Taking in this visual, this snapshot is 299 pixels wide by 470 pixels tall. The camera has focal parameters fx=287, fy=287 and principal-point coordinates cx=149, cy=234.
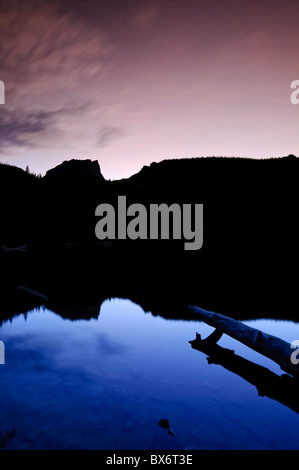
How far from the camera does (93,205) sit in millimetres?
76688

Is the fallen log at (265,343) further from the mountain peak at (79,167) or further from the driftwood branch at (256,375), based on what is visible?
the mountain peak at (79,167)

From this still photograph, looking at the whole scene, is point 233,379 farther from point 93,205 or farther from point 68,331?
point 93,205

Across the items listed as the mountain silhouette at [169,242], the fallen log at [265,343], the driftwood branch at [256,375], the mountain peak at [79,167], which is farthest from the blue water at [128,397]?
the mountain peak at [79,167]

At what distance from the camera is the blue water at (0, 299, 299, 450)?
12.9ft

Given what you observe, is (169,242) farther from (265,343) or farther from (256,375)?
(265,343)

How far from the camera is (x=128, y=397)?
16.4 ft

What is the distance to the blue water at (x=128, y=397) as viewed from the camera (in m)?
3.94

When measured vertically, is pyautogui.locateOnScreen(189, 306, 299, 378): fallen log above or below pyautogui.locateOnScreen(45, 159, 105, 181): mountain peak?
below

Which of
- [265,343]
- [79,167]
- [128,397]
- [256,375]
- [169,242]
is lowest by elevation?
[256,375]

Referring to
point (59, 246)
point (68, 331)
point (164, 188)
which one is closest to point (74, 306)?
point (68, 331)

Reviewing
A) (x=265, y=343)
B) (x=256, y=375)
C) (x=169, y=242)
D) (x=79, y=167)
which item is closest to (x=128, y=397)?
(x=256, y=375)

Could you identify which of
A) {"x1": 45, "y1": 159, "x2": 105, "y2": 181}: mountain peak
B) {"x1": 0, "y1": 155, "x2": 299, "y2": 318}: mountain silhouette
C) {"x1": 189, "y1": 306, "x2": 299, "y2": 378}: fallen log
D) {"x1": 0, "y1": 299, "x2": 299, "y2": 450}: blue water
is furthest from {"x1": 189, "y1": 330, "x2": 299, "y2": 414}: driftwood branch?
{"x1": 45, "y1": 159, "x2": 105, "y2": 181}: mountain peak

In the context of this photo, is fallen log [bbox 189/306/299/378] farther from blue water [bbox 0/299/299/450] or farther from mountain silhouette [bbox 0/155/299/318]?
mountain silhouette [bbox 0/155/299/318]
